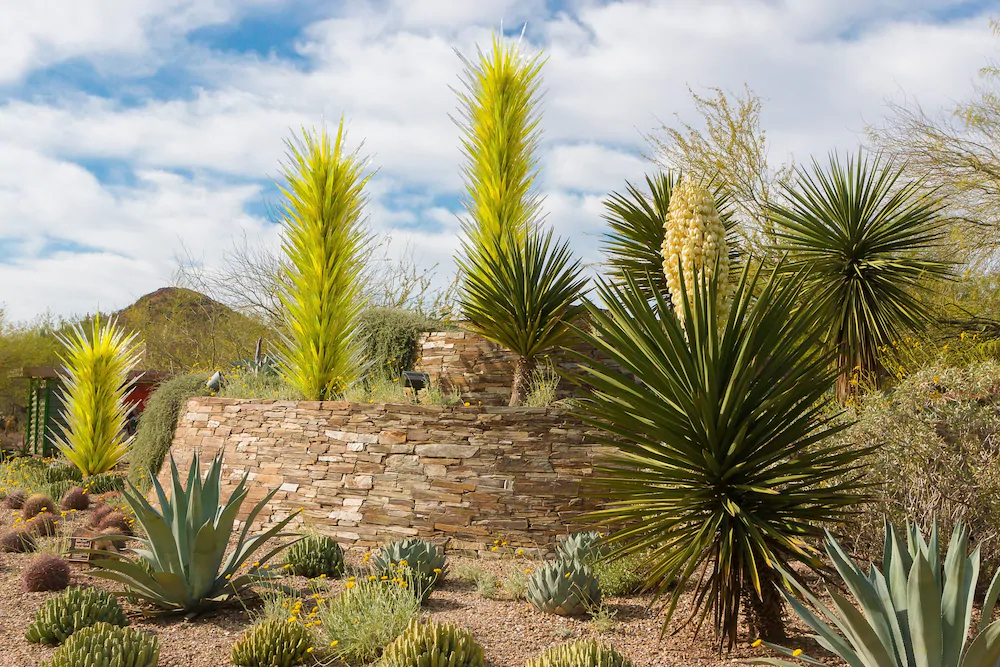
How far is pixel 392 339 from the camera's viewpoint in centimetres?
1183

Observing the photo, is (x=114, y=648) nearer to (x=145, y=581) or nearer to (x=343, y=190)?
(x=145, y=581)

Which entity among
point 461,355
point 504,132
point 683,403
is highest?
point 504,132

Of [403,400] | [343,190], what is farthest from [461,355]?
[343,190]

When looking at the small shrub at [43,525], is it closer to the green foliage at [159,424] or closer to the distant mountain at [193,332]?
the green foliage at [159,424]

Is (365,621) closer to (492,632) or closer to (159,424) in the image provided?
(492,632)

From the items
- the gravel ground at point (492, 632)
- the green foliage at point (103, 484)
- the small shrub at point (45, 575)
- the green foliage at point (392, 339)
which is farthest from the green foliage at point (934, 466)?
the green foliage at point (103, 484)

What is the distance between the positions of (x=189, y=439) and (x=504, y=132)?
6903 mm

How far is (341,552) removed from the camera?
7027 millimetres

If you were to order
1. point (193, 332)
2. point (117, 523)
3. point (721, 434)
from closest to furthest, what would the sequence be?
point (721, 434) → point (117, 523) → point (193, 332)

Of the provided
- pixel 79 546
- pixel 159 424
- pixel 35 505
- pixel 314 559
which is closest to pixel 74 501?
pixel 35 505

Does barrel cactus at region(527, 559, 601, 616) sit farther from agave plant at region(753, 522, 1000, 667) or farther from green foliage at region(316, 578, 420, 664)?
agave plant at region(753, 522, 1000, 667)

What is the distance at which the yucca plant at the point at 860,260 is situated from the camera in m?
9.27

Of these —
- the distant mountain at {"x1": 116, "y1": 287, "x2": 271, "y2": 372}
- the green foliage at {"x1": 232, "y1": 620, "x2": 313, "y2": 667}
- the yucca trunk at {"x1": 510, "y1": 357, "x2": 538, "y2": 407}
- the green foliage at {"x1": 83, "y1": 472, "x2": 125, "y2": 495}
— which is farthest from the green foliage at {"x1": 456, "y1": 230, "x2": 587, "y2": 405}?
the distant mountain at {"x1": 116, "y1": 287, "x2": 271, "y2": 372}

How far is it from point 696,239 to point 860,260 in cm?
615
